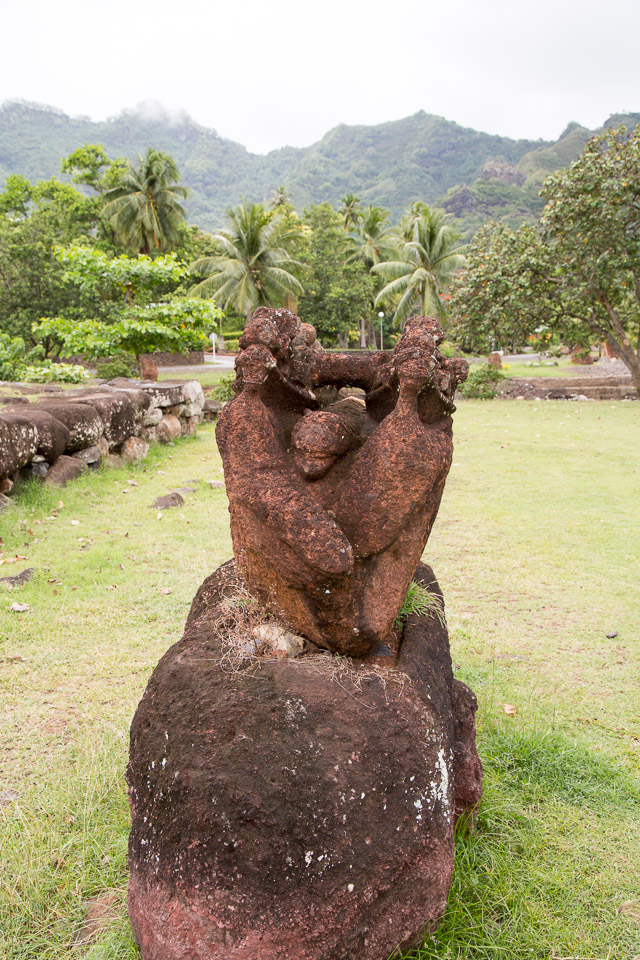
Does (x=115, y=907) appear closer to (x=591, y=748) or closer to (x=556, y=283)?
(x=591, y=748)

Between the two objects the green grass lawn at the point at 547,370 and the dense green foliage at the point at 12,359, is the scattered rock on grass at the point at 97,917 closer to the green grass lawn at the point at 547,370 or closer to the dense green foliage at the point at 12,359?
the dense green foliage at the point at 12,359

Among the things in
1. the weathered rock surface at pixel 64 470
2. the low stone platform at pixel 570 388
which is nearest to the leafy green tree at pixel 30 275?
the low stone platform at pixel 570 388

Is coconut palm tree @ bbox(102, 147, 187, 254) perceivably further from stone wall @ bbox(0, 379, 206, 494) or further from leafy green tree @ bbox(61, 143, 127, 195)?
stone wall @ bbox(0, 379, 206, 494)

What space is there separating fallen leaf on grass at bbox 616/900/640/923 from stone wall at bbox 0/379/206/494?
6.25m

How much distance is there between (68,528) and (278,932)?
544 centimetres

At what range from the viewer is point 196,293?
2473 cm

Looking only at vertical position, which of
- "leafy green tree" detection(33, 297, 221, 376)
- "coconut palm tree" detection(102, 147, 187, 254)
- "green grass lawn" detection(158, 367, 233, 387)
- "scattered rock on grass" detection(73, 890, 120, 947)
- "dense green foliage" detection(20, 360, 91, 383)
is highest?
"coconut palm tree" detection(102, 147, 187, 254)

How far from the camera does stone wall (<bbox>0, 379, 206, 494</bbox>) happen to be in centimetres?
711

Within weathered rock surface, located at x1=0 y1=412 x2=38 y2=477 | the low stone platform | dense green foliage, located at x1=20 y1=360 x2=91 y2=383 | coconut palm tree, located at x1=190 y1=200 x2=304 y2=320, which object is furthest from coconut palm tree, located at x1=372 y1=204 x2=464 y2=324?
weathered rock surface, located at x1=0 y1=412 x2=38 y2=477

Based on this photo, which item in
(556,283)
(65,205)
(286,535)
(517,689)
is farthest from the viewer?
(65,205)

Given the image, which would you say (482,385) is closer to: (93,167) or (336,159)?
(93,167)

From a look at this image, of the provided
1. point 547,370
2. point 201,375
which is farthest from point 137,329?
point 547,370

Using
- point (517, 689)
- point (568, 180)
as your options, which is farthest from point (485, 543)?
point (568, 180)

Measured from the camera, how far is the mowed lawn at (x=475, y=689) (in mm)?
2297
